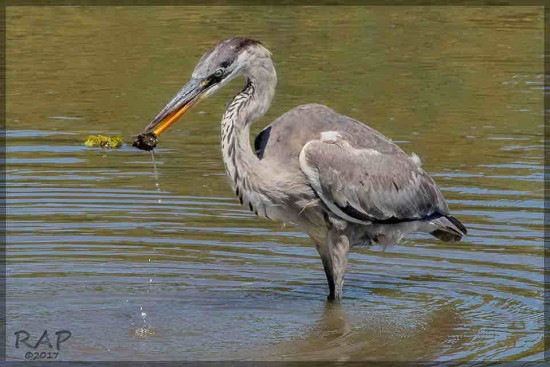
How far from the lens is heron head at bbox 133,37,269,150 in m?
7.79

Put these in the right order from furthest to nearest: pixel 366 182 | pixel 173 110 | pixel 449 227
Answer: pixel 449 227, pixel 366 182, pixel 173 110

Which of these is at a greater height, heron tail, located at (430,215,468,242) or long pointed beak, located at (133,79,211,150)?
long pointed beak, located at (133,79,211,150)

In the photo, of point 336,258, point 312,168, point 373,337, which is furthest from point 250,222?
point 373,337

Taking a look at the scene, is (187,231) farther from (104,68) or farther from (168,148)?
(104,68)

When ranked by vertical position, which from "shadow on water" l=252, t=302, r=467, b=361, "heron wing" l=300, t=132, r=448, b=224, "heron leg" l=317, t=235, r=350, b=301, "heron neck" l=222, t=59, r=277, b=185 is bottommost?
"shadow on water" l=252, t=302, r=467, b=361

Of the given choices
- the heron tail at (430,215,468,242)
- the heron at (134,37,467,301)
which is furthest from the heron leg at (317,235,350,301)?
the heron tail at (430,215,468,242)

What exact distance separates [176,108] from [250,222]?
2.86 metres

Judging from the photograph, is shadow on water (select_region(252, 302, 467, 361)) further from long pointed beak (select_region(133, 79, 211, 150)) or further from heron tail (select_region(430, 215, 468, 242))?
long pointed beak (select_region(133, 79, 211, 150))

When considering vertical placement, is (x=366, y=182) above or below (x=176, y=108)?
below

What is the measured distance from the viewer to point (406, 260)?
962 cm

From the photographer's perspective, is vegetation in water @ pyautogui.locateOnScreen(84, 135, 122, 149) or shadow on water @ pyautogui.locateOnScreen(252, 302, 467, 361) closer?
shadow on water @ pyautogui.locateOnScreen(252, 302, 467, 361)

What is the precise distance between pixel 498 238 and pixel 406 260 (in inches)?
33.9

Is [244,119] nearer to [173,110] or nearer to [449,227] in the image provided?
[173,110]

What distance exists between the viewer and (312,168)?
26.7 feet
